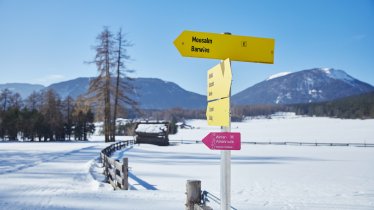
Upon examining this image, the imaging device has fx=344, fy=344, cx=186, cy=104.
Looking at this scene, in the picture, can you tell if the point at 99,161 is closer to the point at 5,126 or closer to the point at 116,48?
the point at 116,48

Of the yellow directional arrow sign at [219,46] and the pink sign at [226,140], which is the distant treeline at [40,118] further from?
the pink sign at [226,140]

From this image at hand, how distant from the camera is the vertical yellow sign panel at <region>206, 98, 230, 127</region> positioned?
370 cm

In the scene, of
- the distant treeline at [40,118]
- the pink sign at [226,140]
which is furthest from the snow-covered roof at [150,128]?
the pink sign at [226,140]

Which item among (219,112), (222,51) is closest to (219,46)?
(222,51)

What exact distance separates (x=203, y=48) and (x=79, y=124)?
7042 cm

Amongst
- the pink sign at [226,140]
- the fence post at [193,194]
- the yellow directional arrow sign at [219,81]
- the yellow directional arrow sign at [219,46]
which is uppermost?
the yellow directional arrow sign at [219,46]

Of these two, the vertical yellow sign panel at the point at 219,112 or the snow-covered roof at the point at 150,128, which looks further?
the snow-covered roof at the point at 150,128

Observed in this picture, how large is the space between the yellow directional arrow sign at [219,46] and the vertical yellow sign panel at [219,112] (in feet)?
1.79

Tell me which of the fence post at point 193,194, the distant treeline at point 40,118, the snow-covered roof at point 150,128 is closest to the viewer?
the fence post at point 193,194

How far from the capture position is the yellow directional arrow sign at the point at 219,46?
3.96m

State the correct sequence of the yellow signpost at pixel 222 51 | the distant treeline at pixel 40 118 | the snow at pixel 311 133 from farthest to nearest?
1. the snow at pixel 311 133
2. the distant treeline at pixel 40 118
3. the yellow signpost at pixel 222 51

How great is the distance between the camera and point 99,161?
797 inches

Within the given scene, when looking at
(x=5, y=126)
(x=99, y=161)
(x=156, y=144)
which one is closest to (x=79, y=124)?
(x=5, y=126)

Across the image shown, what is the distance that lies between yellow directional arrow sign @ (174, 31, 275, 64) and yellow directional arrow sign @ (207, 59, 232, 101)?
0.17 meters
